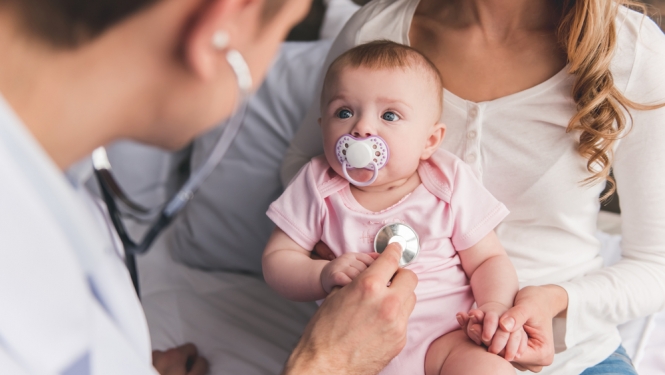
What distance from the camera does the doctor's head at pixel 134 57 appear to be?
0.55 metres

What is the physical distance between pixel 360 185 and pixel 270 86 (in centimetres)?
66

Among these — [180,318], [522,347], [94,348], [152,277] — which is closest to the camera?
[94,348]

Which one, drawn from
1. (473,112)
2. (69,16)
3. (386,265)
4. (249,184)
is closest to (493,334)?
(386,265)

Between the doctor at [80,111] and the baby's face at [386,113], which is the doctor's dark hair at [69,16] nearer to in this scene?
the doctor at [80,111]

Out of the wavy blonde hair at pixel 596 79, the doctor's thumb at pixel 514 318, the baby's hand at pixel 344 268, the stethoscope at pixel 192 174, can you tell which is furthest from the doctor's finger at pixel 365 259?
the wavy blonde hair at pixel 596 79

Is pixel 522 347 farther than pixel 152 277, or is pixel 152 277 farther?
pixel 152 277

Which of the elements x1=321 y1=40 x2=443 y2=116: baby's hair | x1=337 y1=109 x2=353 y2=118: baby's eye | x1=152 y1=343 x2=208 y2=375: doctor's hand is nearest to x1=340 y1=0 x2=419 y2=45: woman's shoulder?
x1=321 y1=40 x2=443 y2=116: baby's hair

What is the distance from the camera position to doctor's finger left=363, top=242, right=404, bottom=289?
912mm

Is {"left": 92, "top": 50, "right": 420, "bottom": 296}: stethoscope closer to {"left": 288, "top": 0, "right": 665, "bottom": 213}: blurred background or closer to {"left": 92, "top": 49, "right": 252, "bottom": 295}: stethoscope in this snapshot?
{"left": 92, "top": 49, "right": 252, "bottom": 295}: stethoscope

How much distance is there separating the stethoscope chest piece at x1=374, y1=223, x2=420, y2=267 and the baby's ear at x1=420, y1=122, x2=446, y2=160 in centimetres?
15

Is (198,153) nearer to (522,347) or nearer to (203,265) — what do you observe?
(203,265)

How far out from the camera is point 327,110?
1068 mm

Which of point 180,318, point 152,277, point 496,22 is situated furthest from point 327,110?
point 152,277

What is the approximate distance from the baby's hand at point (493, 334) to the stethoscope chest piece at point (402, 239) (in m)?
0.13
